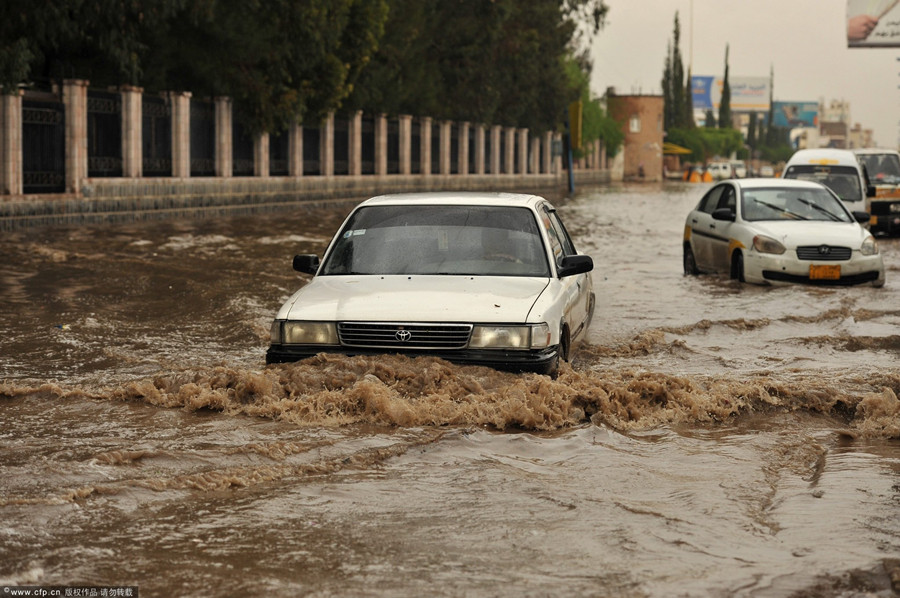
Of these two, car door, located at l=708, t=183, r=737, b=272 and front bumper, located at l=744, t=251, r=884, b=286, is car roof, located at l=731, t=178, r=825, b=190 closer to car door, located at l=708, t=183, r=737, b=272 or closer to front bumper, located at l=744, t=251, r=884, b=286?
car door, located at l=708, t=183, r=737, b=272

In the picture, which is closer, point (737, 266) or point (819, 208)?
point (737, 266)

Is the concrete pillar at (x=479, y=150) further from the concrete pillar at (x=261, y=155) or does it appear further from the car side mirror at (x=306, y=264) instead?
the car side mirror at (x=306, y=264)

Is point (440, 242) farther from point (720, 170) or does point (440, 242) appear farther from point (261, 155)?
point (720, 170)

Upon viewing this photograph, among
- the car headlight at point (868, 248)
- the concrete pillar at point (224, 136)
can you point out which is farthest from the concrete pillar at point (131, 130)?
the car headlight at point (868, 248)

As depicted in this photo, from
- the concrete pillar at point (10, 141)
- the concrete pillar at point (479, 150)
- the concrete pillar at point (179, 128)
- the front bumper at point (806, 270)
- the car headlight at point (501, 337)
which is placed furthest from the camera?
the concrete pillar at point (479, 150)

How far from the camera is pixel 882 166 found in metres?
30.6

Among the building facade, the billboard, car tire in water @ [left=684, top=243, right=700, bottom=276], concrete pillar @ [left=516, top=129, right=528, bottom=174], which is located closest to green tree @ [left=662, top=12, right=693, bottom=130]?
the building facade

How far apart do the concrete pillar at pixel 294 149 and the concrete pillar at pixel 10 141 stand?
603 inches

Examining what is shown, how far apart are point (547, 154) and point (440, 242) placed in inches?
2755

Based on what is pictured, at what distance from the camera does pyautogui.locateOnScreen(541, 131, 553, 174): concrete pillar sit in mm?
78188

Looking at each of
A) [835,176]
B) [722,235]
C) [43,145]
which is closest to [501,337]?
[722,235]

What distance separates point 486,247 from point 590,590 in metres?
4.83

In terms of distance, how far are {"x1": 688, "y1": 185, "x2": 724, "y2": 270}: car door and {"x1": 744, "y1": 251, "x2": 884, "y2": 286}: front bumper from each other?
173cm

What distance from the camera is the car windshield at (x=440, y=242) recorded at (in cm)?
925
